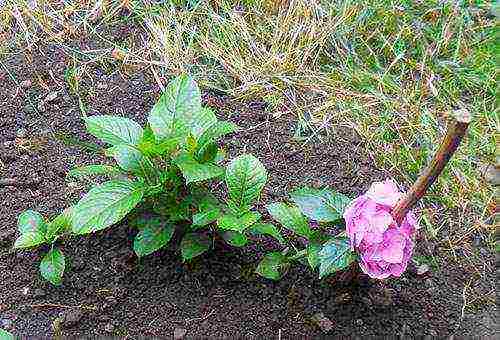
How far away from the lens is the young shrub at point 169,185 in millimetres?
1571

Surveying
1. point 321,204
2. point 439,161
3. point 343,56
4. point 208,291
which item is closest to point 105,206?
point 208,291

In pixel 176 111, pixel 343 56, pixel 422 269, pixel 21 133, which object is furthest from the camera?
pixel 343 56

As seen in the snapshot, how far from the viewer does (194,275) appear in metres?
1.75

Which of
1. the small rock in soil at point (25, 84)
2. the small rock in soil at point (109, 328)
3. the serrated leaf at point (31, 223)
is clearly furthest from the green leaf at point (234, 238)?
the small rock in soil at point (25, 84)

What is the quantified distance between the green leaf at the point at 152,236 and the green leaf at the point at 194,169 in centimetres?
19

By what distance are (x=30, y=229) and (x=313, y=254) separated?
673mm

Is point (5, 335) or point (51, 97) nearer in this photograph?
point (5, 335)

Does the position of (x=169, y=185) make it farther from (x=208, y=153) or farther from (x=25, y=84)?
(x=25, y=84)

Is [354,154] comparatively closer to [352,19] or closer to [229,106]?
[229,106]

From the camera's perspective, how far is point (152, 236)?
167 centimetres

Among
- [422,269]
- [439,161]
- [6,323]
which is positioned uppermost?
[439,161]

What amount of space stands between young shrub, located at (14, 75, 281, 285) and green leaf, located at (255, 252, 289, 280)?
0.06 m

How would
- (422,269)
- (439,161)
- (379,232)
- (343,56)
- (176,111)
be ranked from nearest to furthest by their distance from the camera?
(439,161) < (379,232) < (176,111) < (422,269) < (343,56)

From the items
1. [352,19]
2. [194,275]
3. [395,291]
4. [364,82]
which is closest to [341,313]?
[395,291]
